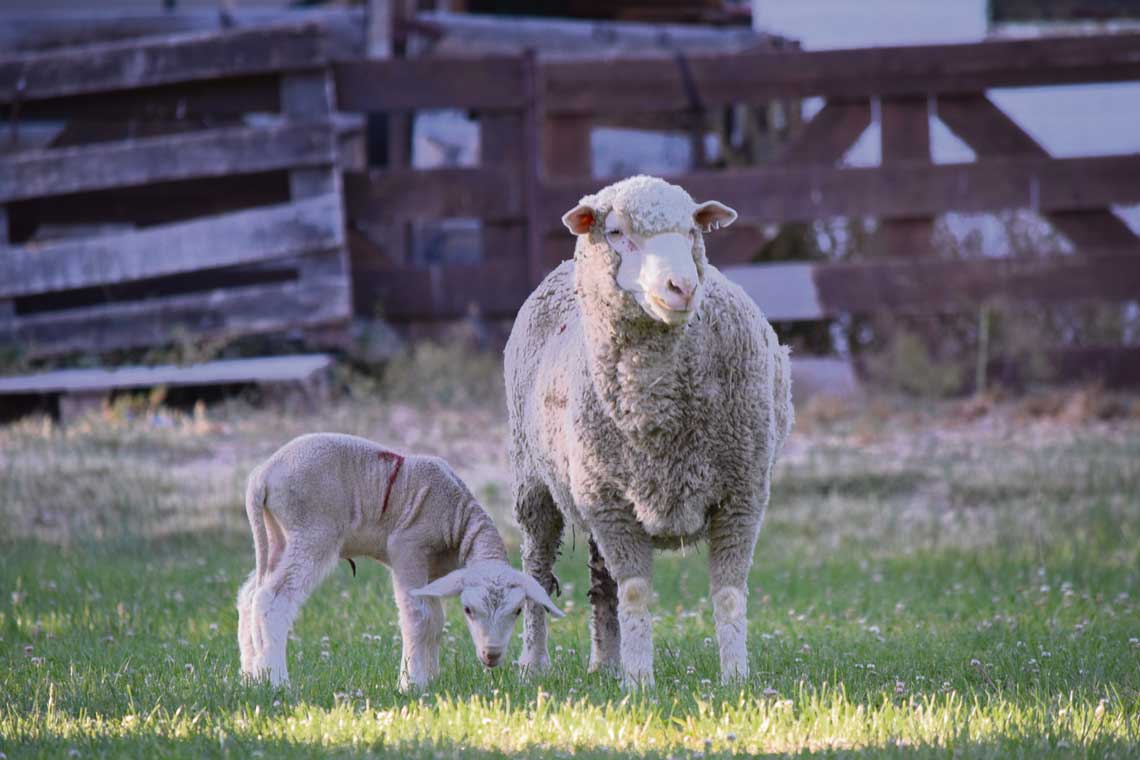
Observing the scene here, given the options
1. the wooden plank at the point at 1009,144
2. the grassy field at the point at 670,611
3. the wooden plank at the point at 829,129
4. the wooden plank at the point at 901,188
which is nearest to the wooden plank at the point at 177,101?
the wooden plank at the point at 901,188

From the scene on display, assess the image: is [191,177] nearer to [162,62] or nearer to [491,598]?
[162,62]

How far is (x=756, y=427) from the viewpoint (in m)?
5.14

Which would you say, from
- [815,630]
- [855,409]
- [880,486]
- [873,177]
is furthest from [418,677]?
[873,177]

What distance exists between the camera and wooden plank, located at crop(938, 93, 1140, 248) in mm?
12070

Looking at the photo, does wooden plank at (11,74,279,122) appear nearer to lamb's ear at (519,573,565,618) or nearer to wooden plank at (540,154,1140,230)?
wooden plank at (540,154,1140,230)

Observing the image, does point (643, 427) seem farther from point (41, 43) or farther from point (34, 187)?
point (41, 43)

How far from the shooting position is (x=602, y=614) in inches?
229

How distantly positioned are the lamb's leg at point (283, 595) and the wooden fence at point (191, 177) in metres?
6.45

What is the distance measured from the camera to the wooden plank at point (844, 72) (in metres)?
12.0

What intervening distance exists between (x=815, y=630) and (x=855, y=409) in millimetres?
5309

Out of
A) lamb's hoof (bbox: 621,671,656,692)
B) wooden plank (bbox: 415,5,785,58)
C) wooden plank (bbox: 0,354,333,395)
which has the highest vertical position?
wooden plank (bbox: 415,5,785,58)


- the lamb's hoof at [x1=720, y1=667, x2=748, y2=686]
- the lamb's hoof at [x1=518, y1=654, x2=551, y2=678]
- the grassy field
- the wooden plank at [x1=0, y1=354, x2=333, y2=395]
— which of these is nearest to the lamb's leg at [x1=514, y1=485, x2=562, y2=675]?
the lamb's hoof at [x1=518, y1=654, x2=551, y2=678]

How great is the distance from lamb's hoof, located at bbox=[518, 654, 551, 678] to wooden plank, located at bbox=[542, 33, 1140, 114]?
23.9ft

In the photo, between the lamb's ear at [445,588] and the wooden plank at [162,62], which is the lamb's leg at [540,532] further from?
the wooden plank at [162,62]
